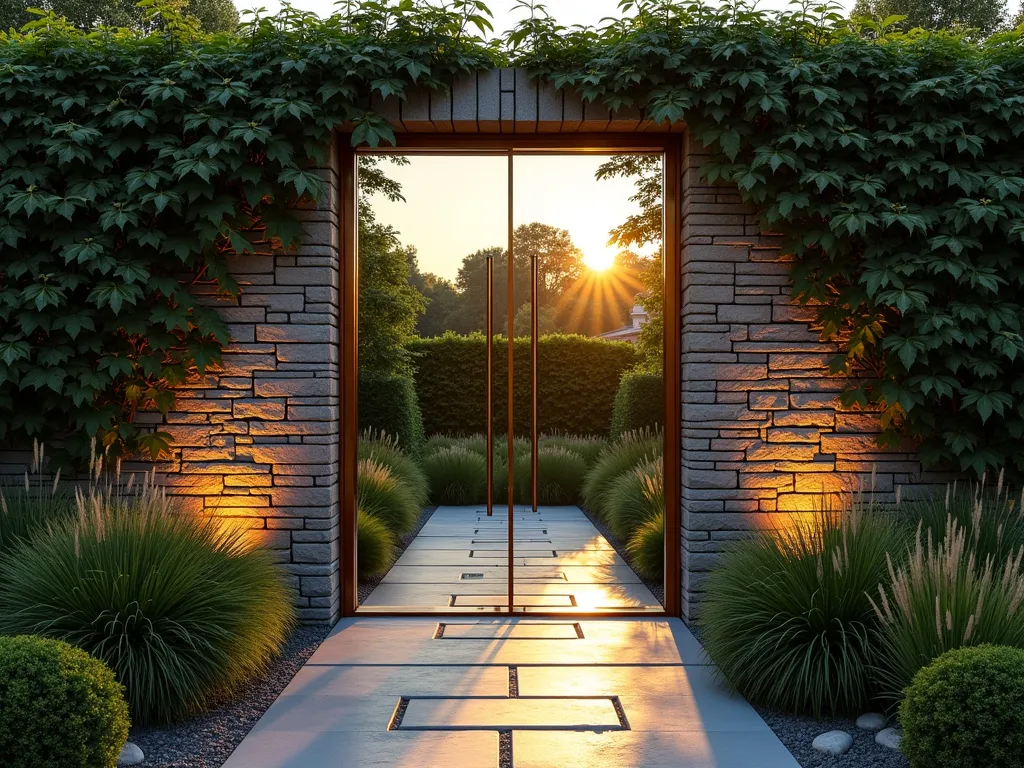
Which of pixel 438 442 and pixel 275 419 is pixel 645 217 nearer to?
pixel 438 442

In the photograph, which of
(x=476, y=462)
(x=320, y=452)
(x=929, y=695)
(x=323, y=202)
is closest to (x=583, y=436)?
(x=476, y=462)

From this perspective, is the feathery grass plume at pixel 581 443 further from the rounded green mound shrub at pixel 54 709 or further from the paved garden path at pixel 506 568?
the rounded green mound shrub at pixel 54 709

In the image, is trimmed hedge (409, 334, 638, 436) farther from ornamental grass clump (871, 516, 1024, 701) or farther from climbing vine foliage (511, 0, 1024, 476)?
ornamental grass clump (871, 516, 1024, 701)

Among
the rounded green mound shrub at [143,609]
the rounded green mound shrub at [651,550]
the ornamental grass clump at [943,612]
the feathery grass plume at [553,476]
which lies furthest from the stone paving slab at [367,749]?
the rounded green mound shrub at [651,550]

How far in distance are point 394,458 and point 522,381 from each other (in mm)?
989

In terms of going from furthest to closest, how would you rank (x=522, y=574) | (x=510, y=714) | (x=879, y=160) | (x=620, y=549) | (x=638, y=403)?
1. (x=620, y=549)
2. (x=522, y=574)
3. (x=638, y=403)
4. (x=879, y=160)
5. (x=510, y=714)

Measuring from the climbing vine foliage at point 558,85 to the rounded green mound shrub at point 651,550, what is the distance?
5.00 ft

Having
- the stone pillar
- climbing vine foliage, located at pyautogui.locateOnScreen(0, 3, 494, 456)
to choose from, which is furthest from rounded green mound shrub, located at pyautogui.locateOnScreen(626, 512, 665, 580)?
climbing vine foliage, located at pyautogui.locateOnScreen(0, 3, 494, 456)

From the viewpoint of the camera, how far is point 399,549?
5.87 metres

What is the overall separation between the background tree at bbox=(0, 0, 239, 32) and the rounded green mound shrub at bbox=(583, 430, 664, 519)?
12.4m

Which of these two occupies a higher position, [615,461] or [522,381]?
[522,381]

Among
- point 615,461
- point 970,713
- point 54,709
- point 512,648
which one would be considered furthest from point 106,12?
point 970,713

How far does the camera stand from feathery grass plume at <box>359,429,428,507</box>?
5.15 m

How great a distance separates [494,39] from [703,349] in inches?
81.0
